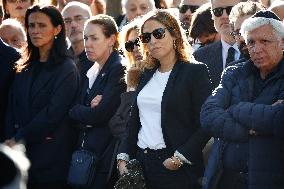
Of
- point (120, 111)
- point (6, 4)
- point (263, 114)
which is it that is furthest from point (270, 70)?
point (6, 4)

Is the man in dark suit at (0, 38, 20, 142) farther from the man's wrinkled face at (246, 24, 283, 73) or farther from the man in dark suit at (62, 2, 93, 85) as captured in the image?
the man's wrinkled face at (246, 24, 283, 73)

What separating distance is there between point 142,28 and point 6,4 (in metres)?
4.26

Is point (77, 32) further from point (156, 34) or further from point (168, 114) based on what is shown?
point (168, 114)

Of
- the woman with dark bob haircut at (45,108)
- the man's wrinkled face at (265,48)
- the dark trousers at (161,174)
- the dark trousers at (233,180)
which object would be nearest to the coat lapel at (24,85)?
the woman with dark bob haircut at (45,108)

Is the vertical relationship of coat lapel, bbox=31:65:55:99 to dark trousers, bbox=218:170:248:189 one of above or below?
above

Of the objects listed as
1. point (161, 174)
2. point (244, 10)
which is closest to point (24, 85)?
point (161, 174)

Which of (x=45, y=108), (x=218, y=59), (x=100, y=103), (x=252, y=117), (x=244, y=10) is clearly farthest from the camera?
(x=45, y=108)

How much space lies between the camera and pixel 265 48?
4.58 metres

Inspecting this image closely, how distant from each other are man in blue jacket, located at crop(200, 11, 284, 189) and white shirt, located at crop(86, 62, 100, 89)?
1.97 m

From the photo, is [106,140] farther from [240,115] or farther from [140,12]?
[140,12]

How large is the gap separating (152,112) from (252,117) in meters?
1.12

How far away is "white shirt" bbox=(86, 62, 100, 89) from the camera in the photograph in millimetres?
6469

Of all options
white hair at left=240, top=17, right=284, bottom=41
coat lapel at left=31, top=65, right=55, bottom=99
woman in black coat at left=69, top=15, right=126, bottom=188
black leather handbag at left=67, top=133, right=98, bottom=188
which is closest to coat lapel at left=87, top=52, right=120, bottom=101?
woman in black coat at left=69, top=15, right=126, bottom=188

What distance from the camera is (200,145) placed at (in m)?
5.13
